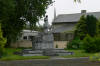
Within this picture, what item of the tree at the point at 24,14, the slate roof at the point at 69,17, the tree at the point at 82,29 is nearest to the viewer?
the tree at the point at 24,14

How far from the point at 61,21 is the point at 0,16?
118 ft

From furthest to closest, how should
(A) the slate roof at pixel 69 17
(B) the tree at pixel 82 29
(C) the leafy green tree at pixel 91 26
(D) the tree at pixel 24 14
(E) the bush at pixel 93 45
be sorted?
(A) the slate roof at pixel 69 17 < (B) the tree at pixel 82 29 < (C) the leafy green tree at pixel 91 26 < (D) the tree at pixel 24 14 < (E) the bush at pixel 93 45

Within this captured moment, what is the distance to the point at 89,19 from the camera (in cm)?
4119

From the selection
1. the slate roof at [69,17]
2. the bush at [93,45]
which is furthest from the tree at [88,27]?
the bush at [93,45]

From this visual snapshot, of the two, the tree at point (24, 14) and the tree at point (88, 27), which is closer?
the tree at point (24, 14)

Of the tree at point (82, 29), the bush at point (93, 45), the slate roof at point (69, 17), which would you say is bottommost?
the bush at point (93, 45)

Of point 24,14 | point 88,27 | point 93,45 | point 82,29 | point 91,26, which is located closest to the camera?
point 93,45

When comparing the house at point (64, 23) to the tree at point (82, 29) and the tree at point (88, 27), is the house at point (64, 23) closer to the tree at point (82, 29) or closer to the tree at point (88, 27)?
the tree at point (82, 29)

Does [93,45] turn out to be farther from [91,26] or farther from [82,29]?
[82,29]

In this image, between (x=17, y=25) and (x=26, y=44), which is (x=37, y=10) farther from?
(x=26, y=44)

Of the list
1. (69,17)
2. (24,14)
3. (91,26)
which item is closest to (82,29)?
(91,26)

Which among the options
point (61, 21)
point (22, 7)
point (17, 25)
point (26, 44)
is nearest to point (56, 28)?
point (61, 21)

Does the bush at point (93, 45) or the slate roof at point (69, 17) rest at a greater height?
the slate roof at point (69, 17)

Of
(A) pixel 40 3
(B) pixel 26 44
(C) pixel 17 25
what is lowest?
(B) pixel 26 44
